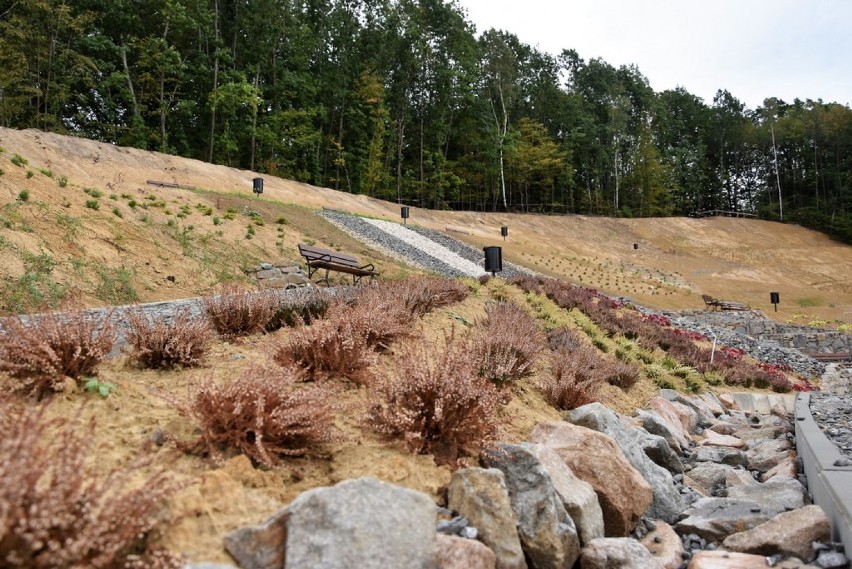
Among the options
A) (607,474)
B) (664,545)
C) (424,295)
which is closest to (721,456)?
(664,545)

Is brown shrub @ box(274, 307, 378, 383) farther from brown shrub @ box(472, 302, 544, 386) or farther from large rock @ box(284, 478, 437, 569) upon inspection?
large rock @ box(284, 478, 437, 569)

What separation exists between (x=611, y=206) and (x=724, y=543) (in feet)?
201

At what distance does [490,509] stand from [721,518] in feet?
6.88

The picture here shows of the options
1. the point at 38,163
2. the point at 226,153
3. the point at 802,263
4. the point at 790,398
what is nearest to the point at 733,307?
the point at 790,398

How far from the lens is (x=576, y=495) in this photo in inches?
127

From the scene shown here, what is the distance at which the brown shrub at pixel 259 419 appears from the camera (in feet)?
9.33

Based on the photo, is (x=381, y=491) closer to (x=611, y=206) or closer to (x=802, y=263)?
(x=802, y=263)

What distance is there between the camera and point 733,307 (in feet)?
84.2

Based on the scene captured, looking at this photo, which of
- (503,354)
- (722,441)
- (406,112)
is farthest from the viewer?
(406,112)

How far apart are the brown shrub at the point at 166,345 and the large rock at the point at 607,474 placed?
2.94 metres

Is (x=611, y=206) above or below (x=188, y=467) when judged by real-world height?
above

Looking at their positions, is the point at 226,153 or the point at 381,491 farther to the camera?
the point at 226,153

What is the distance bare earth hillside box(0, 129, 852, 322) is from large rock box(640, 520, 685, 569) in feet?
29.3

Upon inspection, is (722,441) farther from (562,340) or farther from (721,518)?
(721,518)
